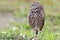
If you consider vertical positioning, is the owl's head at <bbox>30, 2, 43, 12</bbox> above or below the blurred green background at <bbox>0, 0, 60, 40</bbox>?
above

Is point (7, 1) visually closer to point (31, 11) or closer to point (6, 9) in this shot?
point (6, 9)

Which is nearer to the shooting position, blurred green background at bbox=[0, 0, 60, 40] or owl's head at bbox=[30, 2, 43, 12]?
owl's head at bbox=[30, 2, 43, 12]

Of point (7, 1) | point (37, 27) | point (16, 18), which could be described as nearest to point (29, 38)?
point (37, 27)

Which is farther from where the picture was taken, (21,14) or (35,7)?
(21,14)

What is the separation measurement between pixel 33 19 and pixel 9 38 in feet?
1.93

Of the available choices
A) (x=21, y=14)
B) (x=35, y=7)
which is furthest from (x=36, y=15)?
(x=21, y=14)

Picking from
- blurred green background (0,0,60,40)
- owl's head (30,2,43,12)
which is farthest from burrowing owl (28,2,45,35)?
blurred green background (0,0,60,40)

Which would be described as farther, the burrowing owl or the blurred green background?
the blurred green background

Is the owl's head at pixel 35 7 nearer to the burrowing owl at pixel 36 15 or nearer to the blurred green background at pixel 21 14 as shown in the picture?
the burrowing owl at pixel 36 15

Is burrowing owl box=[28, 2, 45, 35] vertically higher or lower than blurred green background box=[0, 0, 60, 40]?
higher

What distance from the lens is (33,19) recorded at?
7180 mm

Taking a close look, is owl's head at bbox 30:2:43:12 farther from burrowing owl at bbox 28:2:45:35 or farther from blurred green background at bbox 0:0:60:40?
blurred green background at bbox 0:0:60:40

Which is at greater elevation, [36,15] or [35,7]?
[35,7]

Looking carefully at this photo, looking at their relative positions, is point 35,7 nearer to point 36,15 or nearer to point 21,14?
point 36,15
